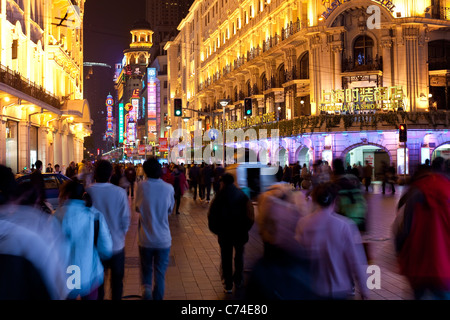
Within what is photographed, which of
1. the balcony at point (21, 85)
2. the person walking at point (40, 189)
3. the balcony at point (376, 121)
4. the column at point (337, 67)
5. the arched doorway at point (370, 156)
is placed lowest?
the person walking at point (40, 189)

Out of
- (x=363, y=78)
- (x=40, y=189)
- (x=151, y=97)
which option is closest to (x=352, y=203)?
(x=40, y=189)

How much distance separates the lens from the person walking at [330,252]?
13.5 feet

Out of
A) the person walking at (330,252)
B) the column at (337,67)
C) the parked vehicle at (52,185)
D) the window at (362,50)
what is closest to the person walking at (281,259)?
the person walking at (330,252)

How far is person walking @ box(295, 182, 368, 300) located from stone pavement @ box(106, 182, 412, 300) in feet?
8.97

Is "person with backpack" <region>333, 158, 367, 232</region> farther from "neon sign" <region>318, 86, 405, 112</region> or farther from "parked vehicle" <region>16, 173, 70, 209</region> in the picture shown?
"neon sign" <region>318, 86, 405, 112</region>

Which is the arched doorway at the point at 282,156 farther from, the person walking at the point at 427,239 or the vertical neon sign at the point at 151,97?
the vertical neon sign at the point at 151,97

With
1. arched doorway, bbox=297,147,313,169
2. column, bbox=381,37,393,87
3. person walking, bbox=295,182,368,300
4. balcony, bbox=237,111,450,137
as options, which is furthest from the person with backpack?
arched doorway, bbox=297,147,313,169

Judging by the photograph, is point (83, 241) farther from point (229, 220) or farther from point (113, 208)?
point (229, 220)

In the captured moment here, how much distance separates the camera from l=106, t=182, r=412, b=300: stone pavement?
7.25m

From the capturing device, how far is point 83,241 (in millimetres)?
4844

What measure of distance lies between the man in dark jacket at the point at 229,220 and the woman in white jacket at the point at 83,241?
2.50 meters

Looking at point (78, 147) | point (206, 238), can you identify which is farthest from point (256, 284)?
point (78, 147)

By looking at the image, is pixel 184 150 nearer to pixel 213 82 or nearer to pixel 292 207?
pixel 213 82

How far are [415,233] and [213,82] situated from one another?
2189 inches
